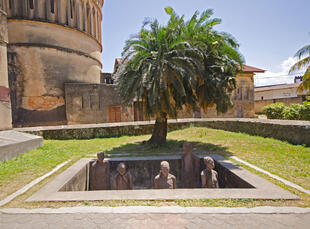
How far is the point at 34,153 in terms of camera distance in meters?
6.23

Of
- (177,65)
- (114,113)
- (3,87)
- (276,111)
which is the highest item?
(177,65)

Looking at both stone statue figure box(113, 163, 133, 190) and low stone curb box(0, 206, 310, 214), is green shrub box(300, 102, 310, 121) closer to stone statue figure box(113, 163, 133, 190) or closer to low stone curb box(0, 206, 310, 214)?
low stone curb box(0, 206, 310, 214)

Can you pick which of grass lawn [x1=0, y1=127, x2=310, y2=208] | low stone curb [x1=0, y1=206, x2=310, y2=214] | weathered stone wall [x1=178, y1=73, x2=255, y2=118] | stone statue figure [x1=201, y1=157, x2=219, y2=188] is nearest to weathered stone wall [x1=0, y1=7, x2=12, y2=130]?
grass lawn [x1=0, y1=127, x2=310, y2=208]

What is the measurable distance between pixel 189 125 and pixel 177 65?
655cm

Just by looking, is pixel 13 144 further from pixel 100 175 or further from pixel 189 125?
pixel 189 125

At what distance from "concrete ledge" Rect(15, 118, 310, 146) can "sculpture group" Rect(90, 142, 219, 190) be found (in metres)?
4.69

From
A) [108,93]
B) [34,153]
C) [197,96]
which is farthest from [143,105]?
[108,93]

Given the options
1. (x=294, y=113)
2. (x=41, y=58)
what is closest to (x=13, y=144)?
(x=41, y=58)

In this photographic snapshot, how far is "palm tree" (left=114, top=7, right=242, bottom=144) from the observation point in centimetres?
622

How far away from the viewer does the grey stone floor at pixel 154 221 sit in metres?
2.34

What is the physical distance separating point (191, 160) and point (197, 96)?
3.11 metres

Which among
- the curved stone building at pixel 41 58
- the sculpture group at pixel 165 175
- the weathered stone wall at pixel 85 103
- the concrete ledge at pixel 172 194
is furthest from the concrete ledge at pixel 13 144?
the curved stone building at pixel 41 58

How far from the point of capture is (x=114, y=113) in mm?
16750

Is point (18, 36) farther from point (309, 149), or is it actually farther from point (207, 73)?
point (309, 149)
